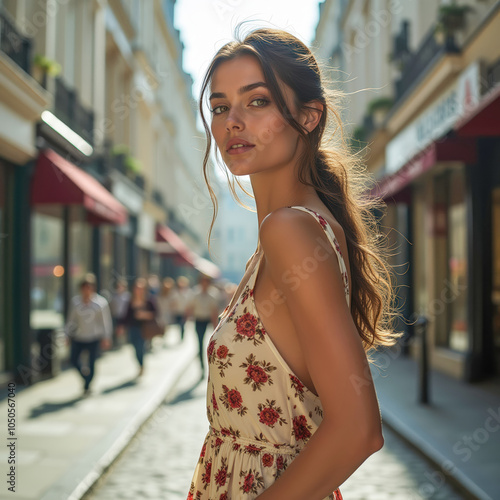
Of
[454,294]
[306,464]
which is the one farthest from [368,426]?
[454,294]

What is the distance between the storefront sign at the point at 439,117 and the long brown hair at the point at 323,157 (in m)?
9.41

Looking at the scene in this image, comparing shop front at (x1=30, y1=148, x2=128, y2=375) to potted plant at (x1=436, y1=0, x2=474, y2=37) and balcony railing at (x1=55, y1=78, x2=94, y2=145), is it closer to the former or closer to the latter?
balcony railing at (x1=55, y1=78, x2=94, y2=145)

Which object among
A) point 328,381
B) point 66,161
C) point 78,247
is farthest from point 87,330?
point 328,381

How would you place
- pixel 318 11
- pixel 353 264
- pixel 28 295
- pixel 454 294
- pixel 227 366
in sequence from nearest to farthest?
1. pixel 227 366
2. pixel 353 264
3. pixel 28 295
4. pixel 454 294
5. pixel 318 11

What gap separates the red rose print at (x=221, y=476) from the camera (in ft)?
5.11

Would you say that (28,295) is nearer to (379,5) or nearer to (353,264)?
(353,264)

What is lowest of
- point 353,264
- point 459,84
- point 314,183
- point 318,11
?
point 353,264

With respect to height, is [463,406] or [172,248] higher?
[172,248]

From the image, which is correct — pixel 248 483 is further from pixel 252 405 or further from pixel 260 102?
pixel 260 102

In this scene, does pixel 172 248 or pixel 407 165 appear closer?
pixel 407 165

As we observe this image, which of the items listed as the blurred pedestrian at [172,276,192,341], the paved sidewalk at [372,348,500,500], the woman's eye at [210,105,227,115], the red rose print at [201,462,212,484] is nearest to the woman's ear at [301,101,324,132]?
the woman's eye at [210,105,227,115]

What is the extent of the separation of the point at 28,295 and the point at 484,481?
8.48 metres

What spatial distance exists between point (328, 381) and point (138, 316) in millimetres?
11612

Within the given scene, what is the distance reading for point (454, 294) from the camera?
42.8 feet
